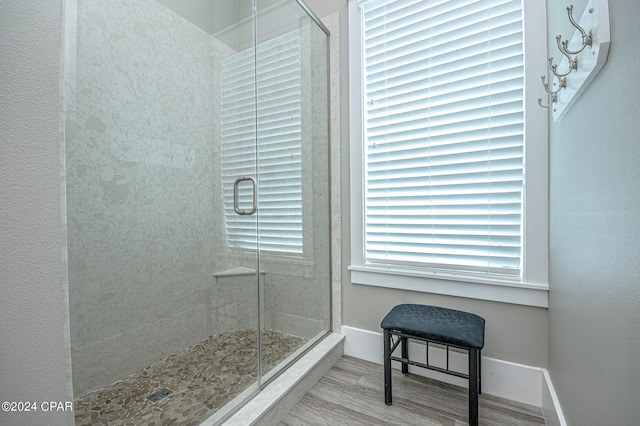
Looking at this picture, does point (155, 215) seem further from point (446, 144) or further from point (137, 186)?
point (446, 144)

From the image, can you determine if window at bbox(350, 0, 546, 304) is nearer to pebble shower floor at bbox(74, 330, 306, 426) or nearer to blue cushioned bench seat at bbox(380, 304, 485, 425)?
blue cushioned bench seat at bbox(380, 304, 485, 425)

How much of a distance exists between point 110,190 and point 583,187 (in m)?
1.97

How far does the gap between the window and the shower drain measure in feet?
4.02

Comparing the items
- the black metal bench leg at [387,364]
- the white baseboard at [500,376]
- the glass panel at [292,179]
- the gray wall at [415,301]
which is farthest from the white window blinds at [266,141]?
the white baseboard at [500,376]

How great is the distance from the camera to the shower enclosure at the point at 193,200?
52.9 inches

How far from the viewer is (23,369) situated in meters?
0.68

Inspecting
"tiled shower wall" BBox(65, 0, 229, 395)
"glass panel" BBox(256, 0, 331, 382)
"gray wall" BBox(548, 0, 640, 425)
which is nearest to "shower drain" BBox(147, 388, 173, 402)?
"tiled shower wall" BBox(65, 0, 229, 395)

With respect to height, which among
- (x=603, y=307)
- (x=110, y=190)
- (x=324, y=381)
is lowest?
(x=324, y=381)

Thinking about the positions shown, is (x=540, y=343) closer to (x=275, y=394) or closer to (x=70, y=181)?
(x=275, y=394)

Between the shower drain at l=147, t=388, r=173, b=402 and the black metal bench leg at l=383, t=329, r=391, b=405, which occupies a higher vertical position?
the black metal bench leg at l=383, t=329, r=391, b=405

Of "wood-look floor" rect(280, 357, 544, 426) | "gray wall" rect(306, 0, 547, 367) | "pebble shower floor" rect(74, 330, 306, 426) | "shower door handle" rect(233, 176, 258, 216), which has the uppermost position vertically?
"shower door handle" rect(233, 176, 258, 216)

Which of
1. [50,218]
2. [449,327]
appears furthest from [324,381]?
[50,218]

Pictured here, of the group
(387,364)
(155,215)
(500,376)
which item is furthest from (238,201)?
(500,376)

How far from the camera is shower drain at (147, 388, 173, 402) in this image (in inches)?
55.3
